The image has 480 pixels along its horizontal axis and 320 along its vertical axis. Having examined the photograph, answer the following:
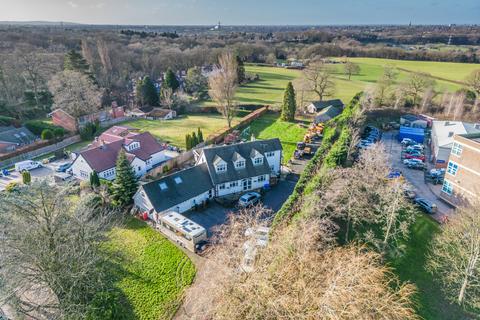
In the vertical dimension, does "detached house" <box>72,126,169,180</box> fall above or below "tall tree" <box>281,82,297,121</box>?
below

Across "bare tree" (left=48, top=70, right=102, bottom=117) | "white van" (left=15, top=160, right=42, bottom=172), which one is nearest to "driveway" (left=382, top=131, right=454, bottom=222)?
"white van" (left=15, top=160, right=42, bottom=172)

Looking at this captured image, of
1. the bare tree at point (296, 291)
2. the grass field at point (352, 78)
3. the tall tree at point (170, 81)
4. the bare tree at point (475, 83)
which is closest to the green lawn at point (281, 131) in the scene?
the grass field at point (352, 78)

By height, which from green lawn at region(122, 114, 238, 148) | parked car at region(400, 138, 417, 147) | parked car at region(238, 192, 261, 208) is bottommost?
parked car at region(238, 192, 261, 208)

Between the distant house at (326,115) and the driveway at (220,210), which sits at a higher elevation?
the distant house at (326,115)

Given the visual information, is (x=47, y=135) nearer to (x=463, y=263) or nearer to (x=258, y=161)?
(x=258, y=161)

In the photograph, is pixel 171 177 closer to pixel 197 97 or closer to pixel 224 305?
pixel 224 305

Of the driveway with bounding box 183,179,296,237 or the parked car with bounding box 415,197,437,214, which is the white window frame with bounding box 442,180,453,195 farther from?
the driveway with bounding box 183,179,296,237

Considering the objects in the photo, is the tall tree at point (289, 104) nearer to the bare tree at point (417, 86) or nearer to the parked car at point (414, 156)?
the parked car at point (414, 156)
